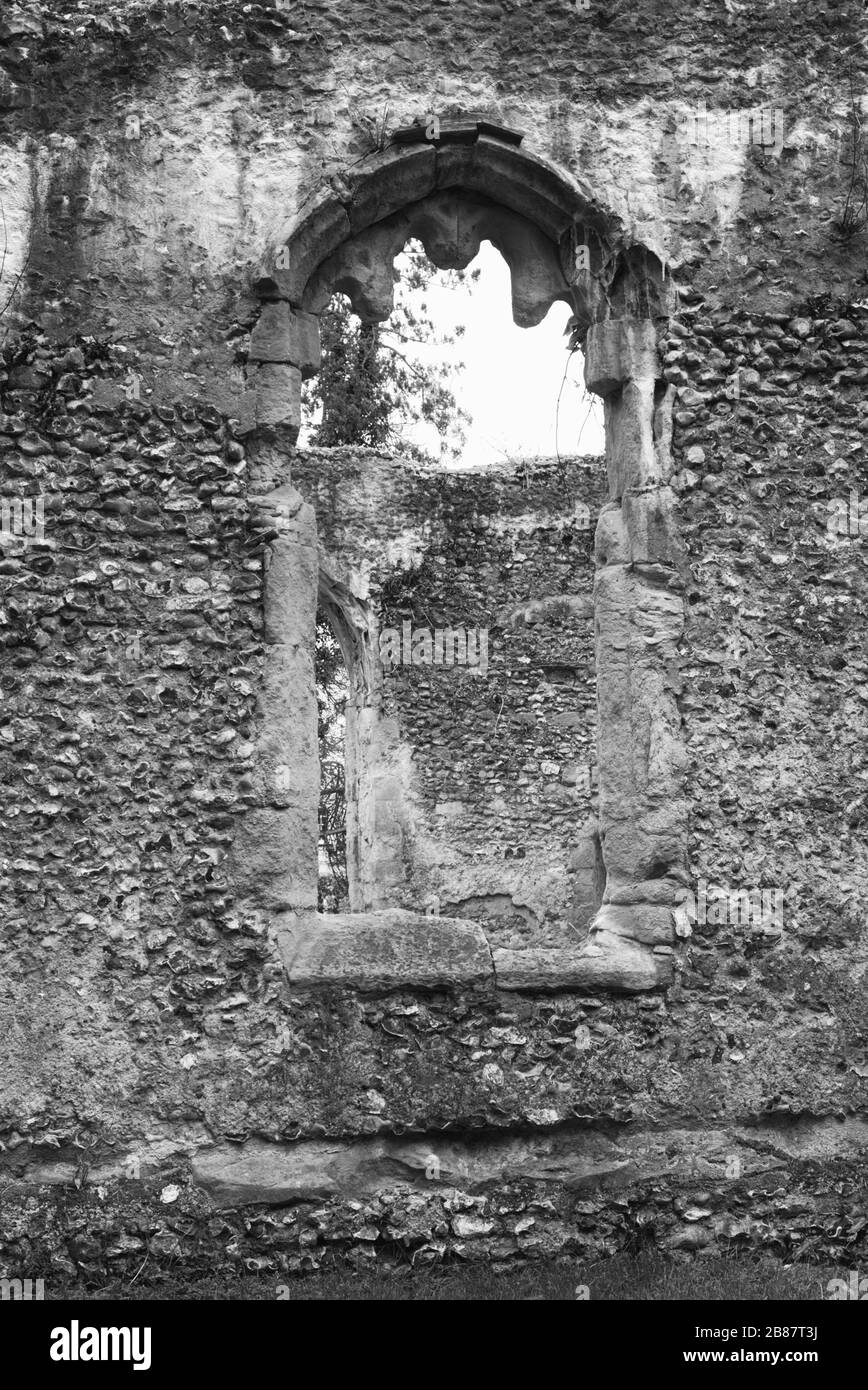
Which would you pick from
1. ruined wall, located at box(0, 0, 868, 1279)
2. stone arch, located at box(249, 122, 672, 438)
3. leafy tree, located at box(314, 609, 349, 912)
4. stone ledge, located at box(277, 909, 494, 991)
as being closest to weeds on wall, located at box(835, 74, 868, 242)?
ruined wall, located at box(0, 0, 868, 1279)

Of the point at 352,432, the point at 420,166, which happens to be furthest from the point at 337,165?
the point at 352,432

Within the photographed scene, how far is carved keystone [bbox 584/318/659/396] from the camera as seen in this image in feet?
21.1

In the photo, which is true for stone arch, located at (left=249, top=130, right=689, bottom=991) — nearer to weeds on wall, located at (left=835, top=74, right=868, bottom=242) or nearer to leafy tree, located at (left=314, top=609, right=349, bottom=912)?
weeds on wall, located at (left=835, top=74, right=868, bottom=242)

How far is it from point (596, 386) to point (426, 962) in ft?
8.09

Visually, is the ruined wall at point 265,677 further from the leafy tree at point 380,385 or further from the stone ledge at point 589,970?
the leafy tree at point 380,385

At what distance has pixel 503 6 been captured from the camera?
21.4 feet

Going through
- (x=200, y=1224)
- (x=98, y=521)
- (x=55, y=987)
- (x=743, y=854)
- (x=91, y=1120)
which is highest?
(x=98, y=521)

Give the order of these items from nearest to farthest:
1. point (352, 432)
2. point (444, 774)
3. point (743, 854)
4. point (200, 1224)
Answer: point (200, 1224) < point (743, 854) < point (444, 774) < point (352, 432)

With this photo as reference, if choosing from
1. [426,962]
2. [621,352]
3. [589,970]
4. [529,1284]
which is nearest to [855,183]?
[621,352]

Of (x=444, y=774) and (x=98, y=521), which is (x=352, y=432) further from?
(x=98, y=521)

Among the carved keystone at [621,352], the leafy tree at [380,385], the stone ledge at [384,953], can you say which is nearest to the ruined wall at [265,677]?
the stone ledge at [384,953]

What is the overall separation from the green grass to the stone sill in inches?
39.7

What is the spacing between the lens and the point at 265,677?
20.0 feet

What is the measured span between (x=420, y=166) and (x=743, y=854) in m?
3.10
